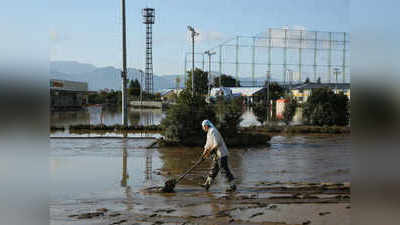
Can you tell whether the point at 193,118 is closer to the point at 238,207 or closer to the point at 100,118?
the point at 238,207

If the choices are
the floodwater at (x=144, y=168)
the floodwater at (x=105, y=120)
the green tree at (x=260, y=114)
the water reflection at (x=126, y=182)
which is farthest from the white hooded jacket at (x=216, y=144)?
the green tree at (x=260, y=114)

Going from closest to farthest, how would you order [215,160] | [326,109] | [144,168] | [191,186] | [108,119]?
[215,160] < [191,186] < [144,168] < [326,109] < [108,119]

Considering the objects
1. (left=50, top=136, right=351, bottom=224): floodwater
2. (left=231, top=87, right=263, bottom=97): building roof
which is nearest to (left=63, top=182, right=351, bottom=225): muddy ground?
(left=50, top=136, right=351, bottom=224): floodwater

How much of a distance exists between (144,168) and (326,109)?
50.8 ft

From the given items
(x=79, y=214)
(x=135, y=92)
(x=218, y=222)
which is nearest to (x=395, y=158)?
(x=218, y=222)

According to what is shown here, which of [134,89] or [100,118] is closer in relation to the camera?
[100,118]

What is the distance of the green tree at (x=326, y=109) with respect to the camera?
24375mm

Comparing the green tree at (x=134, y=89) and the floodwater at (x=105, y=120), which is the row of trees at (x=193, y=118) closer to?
the floodwater at (x=105, y=120)

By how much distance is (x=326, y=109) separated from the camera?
24516mm

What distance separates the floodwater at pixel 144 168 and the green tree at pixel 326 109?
645cm

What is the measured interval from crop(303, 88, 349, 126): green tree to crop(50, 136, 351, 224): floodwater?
645 cm

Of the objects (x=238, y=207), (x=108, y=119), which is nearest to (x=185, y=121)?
(x=238, y=207)

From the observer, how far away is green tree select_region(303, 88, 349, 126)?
2438 cm

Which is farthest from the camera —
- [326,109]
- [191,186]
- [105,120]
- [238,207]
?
[105,120]
